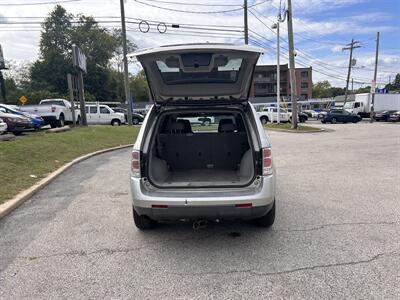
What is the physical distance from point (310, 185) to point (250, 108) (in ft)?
9.95

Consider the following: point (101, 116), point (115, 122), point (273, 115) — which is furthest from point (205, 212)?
point (273, 115)

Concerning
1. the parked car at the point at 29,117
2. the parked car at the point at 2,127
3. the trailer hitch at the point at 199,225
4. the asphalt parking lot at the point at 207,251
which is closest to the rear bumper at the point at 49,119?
the parked car at the point at 29,117

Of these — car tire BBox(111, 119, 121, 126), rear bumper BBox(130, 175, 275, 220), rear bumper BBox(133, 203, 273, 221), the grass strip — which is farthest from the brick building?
rear bumper BBox(133, 203, 273, 221)

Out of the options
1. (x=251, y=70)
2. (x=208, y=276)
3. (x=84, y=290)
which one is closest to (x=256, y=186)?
(x=208, y=276)

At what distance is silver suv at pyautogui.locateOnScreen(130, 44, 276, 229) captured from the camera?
3.64m

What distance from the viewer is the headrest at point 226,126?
17.3 feet

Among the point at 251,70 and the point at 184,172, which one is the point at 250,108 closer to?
the point at 251,70

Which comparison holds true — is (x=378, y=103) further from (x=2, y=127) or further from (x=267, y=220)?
(x=267, y=220)

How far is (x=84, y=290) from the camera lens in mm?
3016

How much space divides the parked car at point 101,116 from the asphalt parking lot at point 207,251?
814 inches

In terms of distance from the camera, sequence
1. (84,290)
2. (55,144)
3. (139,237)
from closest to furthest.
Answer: (84,290) < (139,237) < (55,144)

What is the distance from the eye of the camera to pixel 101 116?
26328 mm

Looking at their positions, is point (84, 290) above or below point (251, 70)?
below

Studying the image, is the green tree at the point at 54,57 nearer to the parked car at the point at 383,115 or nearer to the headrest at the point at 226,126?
the parked car at the point at 383,115
